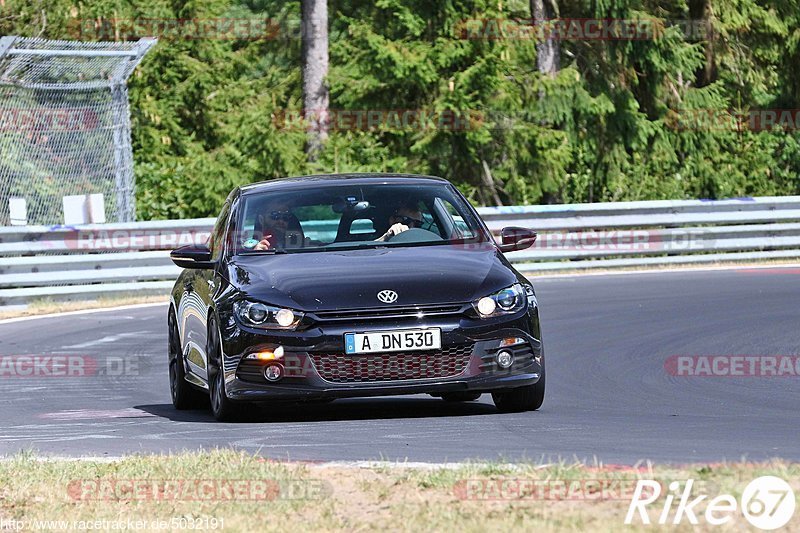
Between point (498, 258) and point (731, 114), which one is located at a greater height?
point (498, 258)

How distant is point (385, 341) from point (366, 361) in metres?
0.16

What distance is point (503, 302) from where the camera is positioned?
914cm

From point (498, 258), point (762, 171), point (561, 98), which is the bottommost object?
point (762, 171)

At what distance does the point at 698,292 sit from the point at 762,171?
49.3ft

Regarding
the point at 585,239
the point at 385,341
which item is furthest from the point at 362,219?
the point at 585,239

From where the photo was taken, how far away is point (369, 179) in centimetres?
1069

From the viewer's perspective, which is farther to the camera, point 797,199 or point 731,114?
point 731,114

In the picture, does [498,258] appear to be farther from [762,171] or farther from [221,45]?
[221,45]

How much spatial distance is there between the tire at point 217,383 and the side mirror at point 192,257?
576mm

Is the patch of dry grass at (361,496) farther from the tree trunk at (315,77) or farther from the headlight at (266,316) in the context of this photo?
the tree trunk at (315,77)

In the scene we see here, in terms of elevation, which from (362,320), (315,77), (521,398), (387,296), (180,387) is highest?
(387,296)

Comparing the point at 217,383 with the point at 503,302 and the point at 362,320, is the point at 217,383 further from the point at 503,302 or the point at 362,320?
the point at 503,302

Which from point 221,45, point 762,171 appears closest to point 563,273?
point 762,171

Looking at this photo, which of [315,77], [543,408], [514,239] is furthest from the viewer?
[315,77]
